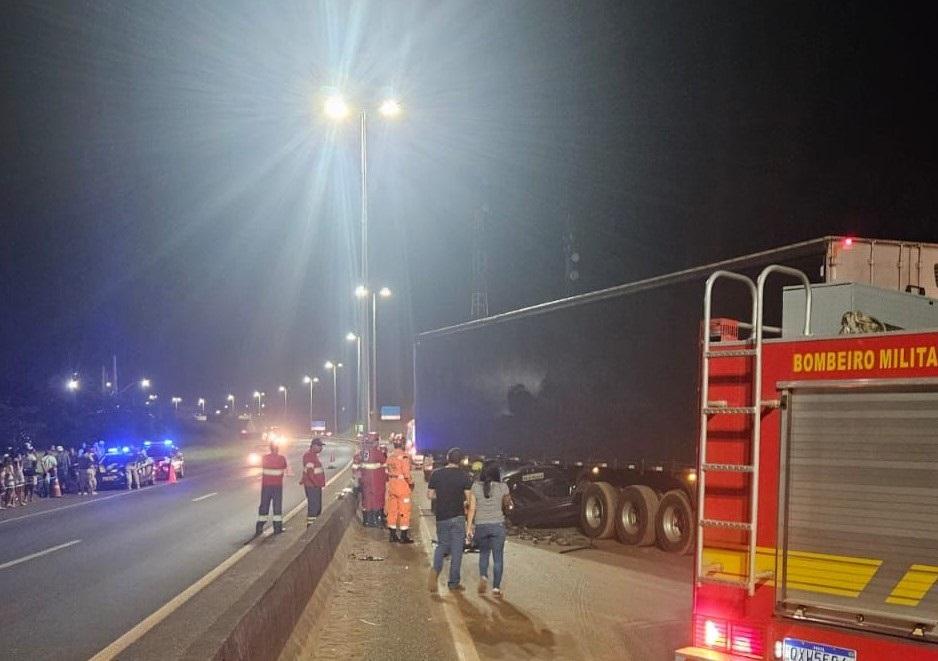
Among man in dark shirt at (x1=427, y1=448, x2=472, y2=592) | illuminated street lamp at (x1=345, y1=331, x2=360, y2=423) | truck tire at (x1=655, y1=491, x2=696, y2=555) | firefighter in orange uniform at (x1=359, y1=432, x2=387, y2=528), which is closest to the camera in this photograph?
man in dark shirt at (x1=427, y1=448, x2=472, y2=592)

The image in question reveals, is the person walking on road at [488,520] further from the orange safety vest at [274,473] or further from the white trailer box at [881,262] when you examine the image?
the orange safety vest at [274,473]

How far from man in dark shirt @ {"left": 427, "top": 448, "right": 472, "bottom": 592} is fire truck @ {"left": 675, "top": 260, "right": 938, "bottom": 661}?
593cm

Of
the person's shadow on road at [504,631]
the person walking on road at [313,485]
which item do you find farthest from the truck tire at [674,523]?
the person walking on road at [313,485]

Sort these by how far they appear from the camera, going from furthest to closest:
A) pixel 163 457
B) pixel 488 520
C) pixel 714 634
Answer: pixel 163 457 → pixel 488 520 → pixel 714 634

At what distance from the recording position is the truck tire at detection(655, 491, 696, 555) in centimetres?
1382

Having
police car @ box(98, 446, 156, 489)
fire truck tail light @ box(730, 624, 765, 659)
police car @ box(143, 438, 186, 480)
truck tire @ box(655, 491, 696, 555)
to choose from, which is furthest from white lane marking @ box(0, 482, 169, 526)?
fire truck tail light @ box(730, 624, 765, 659)

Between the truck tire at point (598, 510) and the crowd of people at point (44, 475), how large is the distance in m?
16.9

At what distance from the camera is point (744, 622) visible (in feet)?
14.9

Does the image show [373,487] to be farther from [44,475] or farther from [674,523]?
[44,475]

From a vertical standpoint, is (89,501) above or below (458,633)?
below

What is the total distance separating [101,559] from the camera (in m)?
13.8

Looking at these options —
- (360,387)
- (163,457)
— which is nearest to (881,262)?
(360,387)

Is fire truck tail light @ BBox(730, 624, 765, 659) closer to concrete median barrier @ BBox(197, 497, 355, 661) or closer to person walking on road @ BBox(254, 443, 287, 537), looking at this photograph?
concrete median barrier @ BBox(197, 497, 355, 661)

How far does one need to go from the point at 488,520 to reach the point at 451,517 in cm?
45
